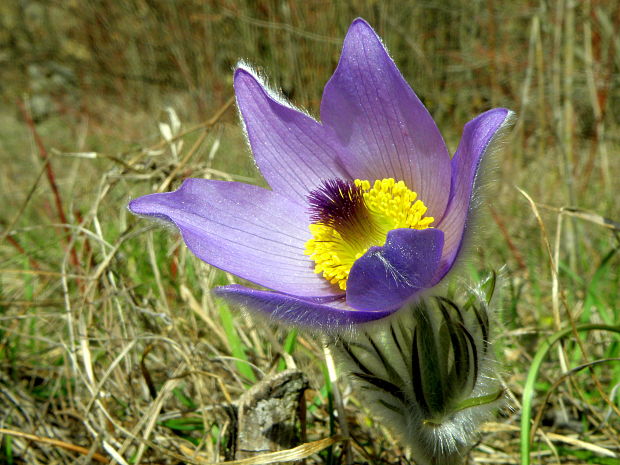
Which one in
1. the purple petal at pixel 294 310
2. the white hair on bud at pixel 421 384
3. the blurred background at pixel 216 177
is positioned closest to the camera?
the purple petal at pixel 294 310

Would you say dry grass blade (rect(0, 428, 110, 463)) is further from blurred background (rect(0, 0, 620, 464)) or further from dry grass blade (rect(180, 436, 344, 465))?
dry grass blade (rect(180, 436, 344, 465))

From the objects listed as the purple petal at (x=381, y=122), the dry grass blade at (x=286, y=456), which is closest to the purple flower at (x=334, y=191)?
the purple petal at (x=381, y=122)

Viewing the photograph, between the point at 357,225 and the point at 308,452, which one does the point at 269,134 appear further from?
the point at 308,452

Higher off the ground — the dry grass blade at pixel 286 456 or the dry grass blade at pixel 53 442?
the dry grass blade at pixel 286 456

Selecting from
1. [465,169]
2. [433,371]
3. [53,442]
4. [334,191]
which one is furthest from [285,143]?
[53,442]

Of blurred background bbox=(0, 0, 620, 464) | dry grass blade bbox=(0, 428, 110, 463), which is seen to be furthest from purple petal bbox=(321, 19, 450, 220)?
dry grass blade bbox=(0, 428, 110, 463)

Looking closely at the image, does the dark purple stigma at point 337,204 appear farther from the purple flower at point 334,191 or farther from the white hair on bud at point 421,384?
the white hair on bud at point 421,384

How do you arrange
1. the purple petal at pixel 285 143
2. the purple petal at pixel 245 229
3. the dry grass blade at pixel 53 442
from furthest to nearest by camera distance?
the dry grass blade at pixel 53 442
the purple petal at pixel 285 143
the purple petal at pixel 245 229
